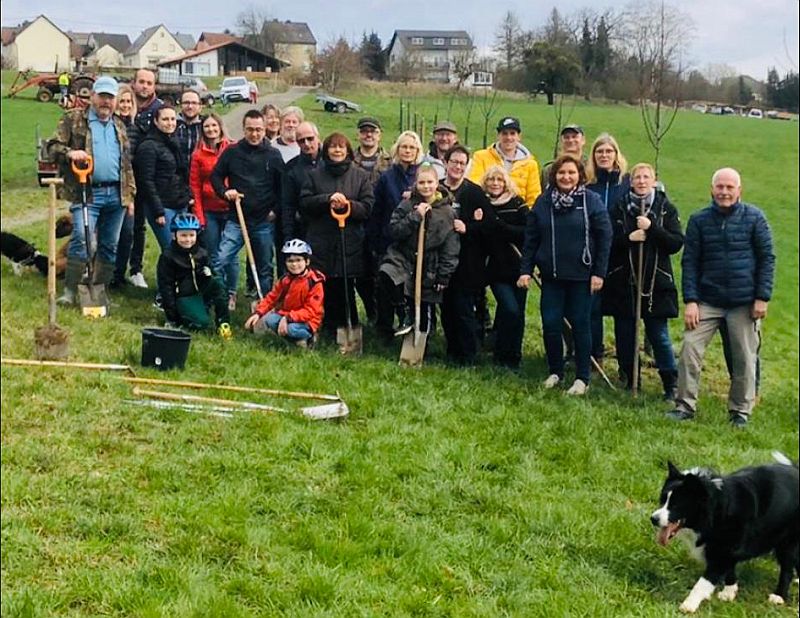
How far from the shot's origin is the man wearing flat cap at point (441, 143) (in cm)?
352

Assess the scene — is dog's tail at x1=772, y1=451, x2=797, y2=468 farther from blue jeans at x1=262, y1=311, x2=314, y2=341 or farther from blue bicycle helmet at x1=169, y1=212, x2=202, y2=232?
blue bicycle helmet at x1=169, y1=212, x2=202, y2=232

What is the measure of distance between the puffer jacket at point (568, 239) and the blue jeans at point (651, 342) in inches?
11.6

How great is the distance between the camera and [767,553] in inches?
113

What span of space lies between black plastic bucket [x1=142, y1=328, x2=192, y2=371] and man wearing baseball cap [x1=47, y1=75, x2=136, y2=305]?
0.32 meters

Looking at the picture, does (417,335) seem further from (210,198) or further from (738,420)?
(738,420)

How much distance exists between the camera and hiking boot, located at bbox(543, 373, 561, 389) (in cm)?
502

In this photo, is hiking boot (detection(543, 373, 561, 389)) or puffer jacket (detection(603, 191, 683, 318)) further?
hiking boot (detection(543, 373, 561, 389))

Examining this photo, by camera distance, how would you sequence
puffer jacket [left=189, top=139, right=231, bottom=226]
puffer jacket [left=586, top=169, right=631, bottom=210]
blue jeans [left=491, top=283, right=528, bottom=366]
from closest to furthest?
1. puffer jacket [left=586, top=169, right=631, bottom=210]
2. blue jeans [left=491, top=283, right=528, bottom=366]
3. puffer jacket [left=189, top=139, right=231, bottom=226]

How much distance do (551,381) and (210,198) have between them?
2539 mm

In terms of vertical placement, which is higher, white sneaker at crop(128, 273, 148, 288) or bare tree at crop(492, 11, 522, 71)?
bare tree at crop(492, 11, 522, 71)

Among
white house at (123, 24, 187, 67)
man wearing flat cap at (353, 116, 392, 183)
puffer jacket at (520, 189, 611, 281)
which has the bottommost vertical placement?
puffer jacket at (520, 189, 611, 281)

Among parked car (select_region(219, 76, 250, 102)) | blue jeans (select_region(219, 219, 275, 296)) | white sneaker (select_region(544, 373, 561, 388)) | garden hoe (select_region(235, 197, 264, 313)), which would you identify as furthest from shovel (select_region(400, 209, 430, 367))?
parked car (select_region(219, 76, 250, 102))

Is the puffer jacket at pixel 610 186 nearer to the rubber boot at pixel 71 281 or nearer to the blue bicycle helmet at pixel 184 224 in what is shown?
the blue bicycle helmet at pixel 184 224

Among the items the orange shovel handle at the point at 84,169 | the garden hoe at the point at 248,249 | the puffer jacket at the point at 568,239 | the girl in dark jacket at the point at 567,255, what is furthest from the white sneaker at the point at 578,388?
the orange shovel handle at the point at 84,169
